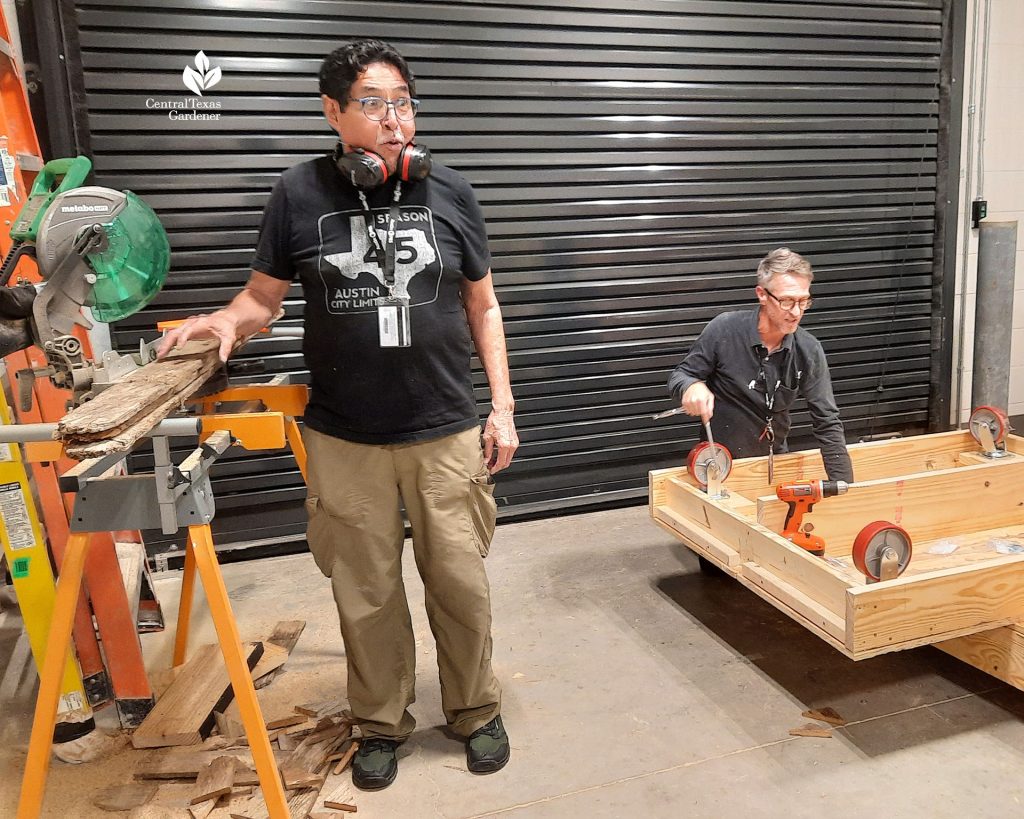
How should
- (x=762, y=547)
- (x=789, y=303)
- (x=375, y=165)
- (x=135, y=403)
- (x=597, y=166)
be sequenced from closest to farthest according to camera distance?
1. (x=135, y=403)
2. (x=375, y=165)
3. (x=762, y=547)
4. (x=789, y=303)
5. (x=597, y=166)

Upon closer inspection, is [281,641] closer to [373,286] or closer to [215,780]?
[215,780]

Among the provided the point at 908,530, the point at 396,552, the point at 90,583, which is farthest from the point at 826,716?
the point at 90,583

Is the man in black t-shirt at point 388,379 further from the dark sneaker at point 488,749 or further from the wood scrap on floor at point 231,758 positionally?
the wood scrap on floor at point 231,758

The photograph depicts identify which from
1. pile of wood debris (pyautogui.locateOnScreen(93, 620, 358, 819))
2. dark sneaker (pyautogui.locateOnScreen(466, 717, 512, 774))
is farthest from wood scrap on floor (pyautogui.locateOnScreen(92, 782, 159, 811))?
dark sneaker (pyautogui.locateOnScreen(466, 717, 512, 774))

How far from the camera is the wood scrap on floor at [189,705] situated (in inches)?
88.7

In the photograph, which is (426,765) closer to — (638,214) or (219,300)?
(219,300)

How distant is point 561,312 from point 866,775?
2.52 m

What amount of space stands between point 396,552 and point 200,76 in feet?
7.79

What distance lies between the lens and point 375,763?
209 cm

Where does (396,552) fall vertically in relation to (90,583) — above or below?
above

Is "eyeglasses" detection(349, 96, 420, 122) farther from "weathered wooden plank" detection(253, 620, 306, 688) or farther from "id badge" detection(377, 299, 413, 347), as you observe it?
"weathered wooden plank" detection(253, 620, 306, 688)

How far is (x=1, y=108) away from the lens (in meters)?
2.21

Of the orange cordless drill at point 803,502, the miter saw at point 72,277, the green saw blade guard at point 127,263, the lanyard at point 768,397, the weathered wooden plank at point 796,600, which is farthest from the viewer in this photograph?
the lanyard at point 768,397

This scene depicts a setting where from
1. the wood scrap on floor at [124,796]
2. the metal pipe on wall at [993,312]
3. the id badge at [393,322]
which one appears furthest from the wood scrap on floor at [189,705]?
the metal pipe on wall at [993,312]
